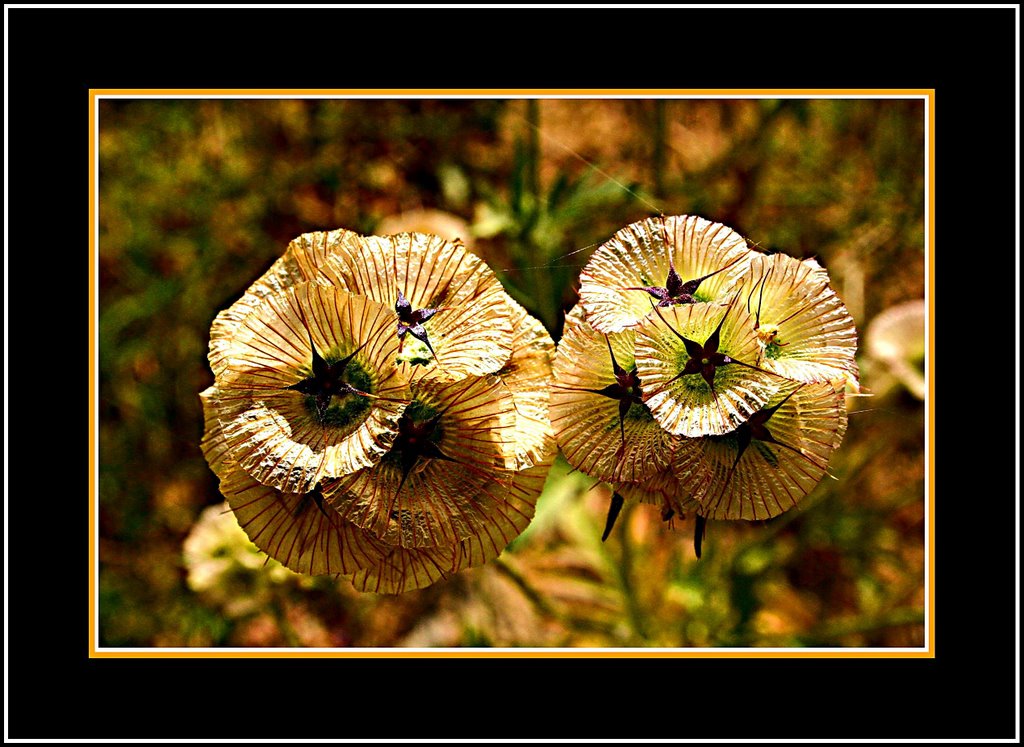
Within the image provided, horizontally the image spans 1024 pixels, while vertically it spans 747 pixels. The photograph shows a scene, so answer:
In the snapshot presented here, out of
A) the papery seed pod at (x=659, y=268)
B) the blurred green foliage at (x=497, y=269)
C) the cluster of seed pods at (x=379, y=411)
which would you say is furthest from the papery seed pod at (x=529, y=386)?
the blurred green foliage at (x=497, y=269)

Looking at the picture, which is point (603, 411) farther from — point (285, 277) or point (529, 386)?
point (285, 277)

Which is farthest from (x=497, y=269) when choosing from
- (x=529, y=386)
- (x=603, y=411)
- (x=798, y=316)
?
(x=798, y=316)

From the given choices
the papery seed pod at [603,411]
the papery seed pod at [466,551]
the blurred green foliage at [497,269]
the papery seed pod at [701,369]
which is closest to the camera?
the papery seed pod at [701,369]

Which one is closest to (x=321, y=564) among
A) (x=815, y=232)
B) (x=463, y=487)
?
(x=463, y=487)

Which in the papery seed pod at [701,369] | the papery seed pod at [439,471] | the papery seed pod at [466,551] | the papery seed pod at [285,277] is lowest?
the papery seed pod at [466,551]

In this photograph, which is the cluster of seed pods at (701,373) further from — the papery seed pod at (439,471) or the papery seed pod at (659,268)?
the papery seed pod at (439,471)

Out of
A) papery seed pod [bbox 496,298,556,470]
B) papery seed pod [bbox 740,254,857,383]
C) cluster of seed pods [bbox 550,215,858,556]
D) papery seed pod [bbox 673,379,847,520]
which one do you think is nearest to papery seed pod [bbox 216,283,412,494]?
papery seed pod [bbox 496,298,556,470]
